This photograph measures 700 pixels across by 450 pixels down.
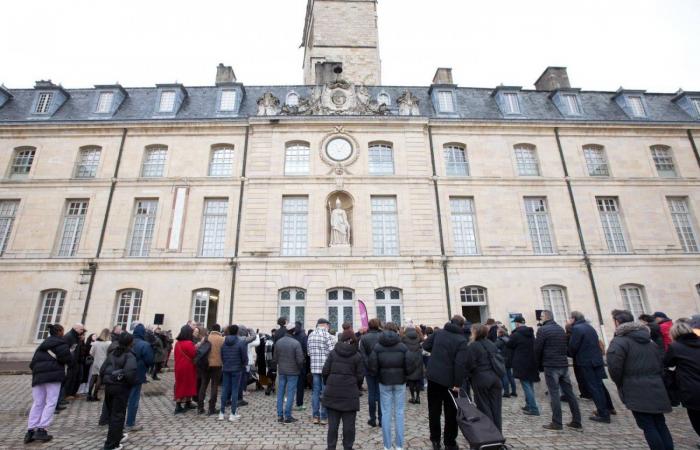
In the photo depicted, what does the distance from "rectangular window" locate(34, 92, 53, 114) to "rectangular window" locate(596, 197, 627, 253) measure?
26.1 meters

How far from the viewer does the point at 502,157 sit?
50.9 ft

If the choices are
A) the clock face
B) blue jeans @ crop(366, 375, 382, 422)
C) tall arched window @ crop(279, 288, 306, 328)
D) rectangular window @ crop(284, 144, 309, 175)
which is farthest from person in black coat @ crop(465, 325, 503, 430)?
rectangular window @ crop(284, 144, 309, 175)

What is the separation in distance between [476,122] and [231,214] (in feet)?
38.7

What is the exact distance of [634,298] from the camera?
13734 millimetres

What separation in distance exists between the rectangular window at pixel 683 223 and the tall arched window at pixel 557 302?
19.8 feet

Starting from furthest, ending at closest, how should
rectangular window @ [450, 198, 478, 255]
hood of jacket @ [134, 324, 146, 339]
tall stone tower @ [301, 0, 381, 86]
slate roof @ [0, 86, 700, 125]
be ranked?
1. tall stone tower @ [301, 0, 381, 86]
2. slate roof @ [0, 86, 700, 125]
3. rectangular window @ [450, 198, 478, 255]
4. hood of jacket @ [134, 324, 146, 339]

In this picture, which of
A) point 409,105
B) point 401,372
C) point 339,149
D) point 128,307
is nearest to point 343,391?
point 401,372

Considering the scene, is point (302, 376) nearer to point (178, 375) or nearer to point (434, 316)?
point (178, 375)

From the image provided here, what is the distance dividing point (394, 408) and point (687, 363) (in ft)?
11.3

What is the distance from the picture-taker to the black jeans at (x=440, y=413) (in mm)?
4559

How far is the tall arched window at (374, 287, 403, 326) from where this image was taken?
13023 mm

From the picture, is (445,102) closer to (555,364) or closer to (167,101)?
(167,101)

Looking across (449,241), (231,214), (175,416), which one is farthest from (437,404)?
(231,214)

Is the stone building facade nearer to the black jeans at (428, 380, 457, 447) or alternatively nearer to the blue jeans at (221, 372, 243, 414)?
the blue jeans at (221, 372, 243, 414)
